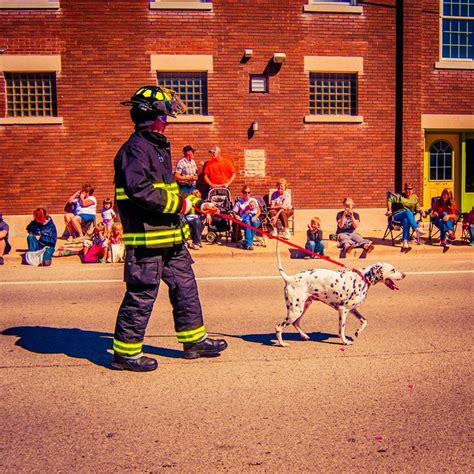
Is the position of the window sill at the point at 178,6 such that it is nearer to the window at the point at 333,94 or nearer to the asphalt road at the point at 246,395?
the window at the point at 333,94

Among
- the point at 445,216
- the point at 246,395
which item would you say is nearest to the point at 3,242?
the point at 445,216

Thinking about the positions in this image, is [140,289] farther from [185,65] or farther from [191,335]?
[185,65]

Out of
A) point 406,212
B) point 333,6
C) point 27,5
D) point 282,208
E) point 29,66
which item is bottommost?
point 406,212

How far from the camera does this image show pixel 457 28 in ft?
58.4

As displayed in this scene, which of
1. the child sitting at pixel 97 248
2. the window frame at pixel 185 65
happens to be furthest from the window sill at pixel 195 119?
the child sitting at pixel 97 248

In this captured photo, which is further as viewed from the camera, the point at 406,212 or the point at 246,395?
the point at 406,212

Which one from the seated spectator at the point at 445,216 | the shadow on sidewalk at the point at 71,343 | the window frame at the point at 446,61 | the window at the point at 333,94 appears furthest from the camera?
the window frame at the point at 446,61

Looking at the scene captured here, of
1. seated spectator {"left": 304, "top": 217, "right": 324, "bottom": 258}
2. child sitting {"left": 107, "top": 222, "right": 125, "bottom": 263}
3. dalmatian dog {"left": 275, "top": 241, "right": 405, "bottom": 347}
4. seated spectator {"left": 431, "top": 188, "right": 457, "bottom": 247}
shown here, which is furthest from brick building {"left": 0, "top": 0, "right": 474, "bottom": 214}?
dalmatian dog {"left": 275, "top": 241, "right": 405, "bottom": 347}

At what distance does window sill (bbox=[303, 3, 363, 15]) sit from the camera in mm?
16703

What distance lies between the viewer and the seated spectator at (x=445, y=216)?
14466 millimetres

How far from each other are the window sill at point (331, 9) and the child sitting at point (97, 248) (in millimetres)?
8203

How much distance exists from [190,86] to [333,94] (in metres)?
3.87

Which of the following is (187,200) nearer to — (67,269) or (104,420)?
(104,420)

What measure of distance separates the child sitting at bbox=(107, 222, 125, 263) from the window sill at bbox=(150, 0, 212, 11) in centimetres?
638
